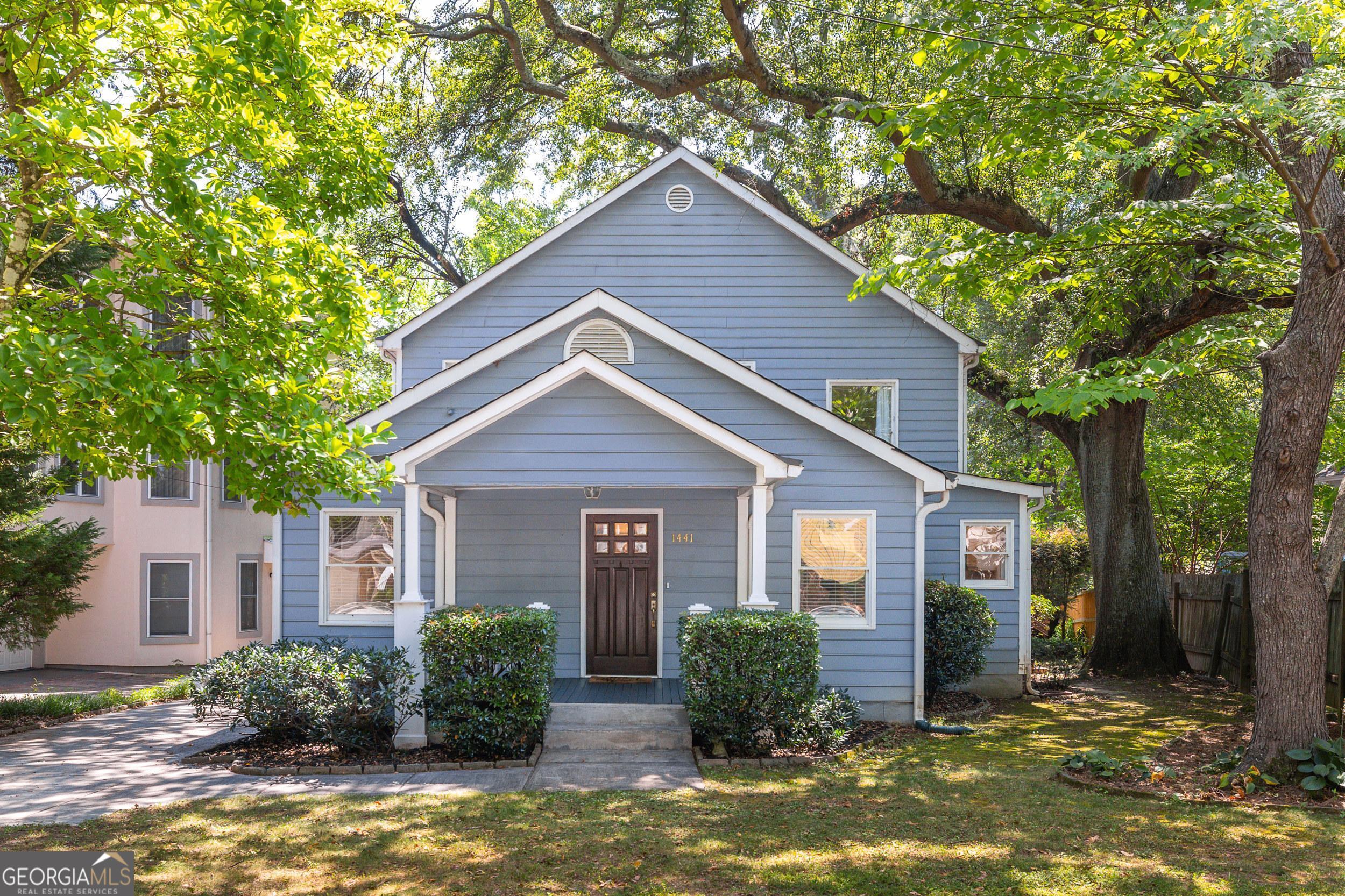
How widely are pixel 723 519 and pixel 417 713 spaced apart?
15.2 ft

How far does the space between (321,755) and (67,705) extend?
17.9 feet

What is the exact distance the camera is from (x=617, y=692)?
11.2 m

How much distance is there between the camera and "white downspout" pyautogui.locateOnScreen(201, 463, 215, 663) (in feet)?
63.6

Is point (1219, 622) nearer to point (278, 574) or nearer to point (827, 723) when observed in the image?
point (827, 723)

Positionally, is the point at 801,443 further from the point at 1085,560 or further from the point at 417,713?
the point at 1085,560

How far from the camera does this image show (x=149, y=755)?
9883 mm

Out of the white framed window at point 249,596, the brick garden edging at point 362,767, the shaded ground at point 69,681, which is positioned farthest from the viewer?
the white framed window at point 249,596

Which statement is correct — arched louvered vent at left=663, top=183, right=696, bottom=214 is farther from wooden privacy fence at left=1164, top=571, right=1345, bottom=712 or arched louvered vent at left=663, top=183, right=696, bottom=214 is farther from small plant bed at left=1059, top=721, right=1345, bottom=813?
wooden privacy fence at left=1164, top=571, right=1345, bottom=712

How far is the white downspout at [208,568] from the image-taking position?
19.4 metres

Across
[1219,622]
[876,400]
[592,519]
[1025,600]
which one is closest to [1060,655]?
[1219,622]

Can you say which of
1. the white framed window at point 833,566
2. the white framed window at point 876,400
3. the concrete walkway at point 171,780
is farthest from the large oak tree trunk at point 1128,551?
the concrete walkway at point 171,780

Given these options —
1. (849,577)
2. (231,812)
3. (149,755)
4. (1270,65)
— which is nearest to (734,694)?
(849,577)

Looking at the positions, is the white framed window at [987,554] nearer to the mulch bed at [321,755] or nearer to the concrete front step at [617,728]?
the concrete front step at [617,728]

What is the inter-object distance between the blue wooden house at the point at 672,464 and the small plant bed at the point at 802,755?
862 mm
